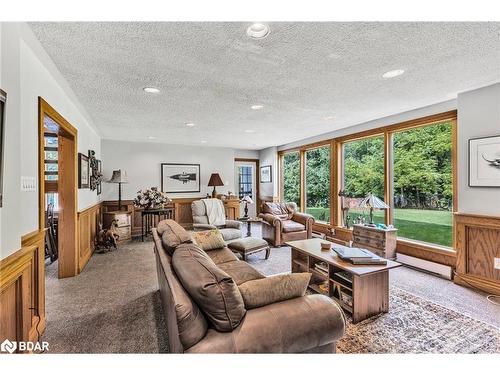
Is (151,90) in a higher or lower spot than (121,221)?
higher

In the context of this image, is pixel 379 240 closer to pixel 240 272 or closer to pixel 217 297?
pixel 240 272

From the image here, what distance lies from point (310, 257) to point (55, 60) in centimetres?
320

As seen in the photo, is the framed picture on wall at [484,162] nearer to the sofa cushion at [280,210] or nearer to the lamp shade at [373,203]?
the lamp shade at [373,203]

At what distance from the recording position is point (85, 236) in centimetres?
396

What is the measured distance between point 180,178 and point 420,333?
19.8 ft

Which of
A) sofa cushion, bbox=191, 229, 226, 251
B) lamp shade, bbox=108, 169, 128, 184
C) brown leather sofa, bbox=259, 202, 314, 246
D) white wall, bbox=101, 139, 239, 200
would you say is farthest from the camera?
white wall, bbox=101, 139, 239, 200

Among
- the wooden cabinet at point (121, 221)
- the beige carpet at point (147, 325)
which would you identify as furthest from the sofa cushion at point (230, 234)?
the wooden cabinet at point (121, 221)

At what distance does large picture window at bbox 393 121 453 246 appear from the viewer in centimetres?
355

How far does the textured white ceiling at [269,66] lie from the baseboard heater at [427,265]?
227cm

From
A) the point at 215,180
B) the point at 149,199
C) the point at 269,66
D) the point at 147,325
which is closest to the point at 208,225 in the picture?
the point at 149,199

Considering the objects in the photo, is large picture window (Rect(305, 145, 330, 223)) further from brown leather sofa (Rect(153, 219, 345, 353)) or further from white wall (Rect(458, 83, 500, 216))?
brown leather sofa (Rect(153, 219, 345, 353))

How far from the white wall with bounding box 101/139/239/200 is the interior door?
0.62 meters

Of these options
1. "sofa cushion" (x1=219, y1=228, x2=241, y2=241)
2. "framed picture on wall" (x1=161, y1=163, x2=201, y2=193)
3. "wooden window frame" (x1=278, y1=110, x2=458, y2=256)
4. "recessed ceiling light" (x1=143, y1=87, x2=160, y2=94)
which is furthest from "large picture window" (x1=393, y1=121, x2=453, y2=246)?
"framed picture on wall" (x1=161, y1=163, x2=201, y2=193)
